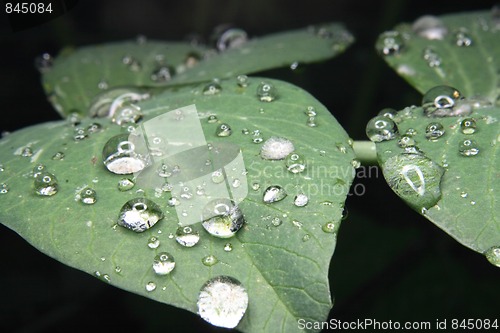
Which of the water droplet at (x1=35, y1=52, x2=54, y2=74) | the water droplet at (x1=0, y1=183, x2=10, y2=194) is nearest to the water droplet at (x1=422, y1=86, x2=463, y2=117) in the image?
the water droplet at (x1=0, y1=183, x2=10, y2=194)

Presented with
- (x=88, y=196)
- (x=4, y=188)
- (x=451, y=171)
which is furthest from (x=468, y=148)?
(x=4, y=188)

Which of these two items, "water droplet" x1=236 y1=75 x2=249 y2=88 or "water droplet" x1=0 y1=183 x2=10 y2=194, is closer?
"water droplet" x1=0 y1=183 x2=10 y2=194

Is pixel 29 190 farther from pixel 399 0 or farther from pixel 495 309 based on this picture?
pixel 399 0

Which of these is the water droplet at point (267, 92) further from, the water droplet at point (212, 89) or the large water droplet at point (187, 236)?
the large water droplet at point (187, 236)

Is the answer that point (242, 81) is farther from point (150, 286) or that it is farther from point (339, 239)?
point (339, 239)

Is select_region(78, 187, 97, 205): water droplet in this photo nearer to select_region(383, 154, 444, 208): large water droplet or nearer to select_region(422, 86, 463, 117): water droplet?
select_region(383, 154, 444, 208): large water droplet

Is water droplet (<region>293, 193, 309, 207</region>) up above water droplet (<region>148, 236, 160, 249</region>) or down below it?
above

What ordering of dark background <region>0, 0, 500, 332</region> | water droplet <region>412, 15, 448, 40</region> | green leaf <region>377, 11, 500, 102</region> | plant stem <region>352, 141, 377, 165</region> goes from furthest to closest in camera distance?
dark background <region>0, 0, 500, 332</region>
water droplet <region>412, 15, 448, 40</region>
green leaf <region>377, 11, 500, 102</region>
plant stem <region>352, 141, 377, 165</region>

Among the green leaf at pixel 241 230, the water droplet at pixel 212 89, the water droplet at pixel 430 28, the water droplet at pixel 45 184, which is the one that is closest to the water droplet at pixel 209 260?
the green leaf at pixel 241 230
